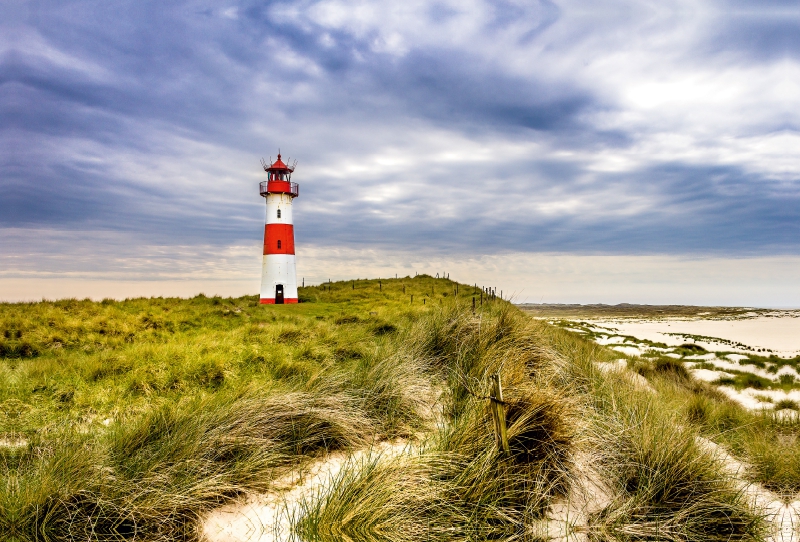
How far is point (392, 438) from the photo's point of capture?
5152 mm

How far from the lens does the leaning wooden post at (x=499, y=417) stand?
12.5 feet

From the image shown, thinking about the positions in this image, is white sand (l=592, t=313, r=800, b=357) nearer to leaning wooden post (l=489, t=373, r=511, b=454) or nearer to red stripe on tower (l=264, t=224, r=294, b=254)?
leaning wooden post (l=489, t=373, r=511, b=454)

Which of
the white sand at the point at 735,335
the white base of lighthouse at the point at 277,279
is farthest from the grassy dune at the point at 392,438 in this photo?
the white base of lighthouse at the point at 277,279

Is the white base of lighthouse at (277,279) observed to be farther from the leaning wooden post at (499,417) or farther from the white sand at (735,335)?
the leaning wooden post at (499,417)

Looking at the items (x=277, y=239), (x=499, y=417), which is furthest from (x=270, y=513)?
(x=277, y=239)

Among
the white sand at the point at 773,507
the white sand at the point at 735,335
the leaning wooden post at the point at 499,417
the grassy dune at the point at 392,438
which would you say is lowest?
the white sand at the point at 735,335

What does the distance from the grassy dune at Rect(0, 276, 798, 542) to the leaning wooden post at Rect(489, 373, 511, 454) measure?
0.13m

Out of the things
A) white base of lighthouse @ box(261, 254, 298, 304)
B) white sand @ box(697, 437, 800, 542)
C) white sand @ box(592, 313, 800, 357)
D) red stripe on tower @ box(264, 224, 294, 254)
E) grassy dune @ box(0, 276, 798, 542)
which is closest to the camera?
grassy dune @ box(0, 276, 798, 542)

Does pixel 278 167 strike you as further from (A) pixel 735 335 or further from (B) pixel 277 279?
(A) pixel 735 335

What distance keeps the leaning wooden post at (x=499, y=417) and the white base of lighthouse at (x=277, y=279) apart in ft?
88.5

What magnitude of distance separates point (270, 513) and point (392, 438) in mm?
1759

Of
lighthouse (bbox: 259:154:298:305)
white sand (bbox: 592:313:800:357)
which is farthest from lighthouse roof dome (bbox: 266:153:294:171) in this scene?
white sand (bbox: 592:313:800:357)

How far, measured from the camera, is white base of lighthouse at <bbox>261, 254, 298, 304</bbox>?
97.2 feet

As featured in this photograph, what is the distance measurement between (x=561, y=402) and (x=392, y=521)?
7.24 ft
